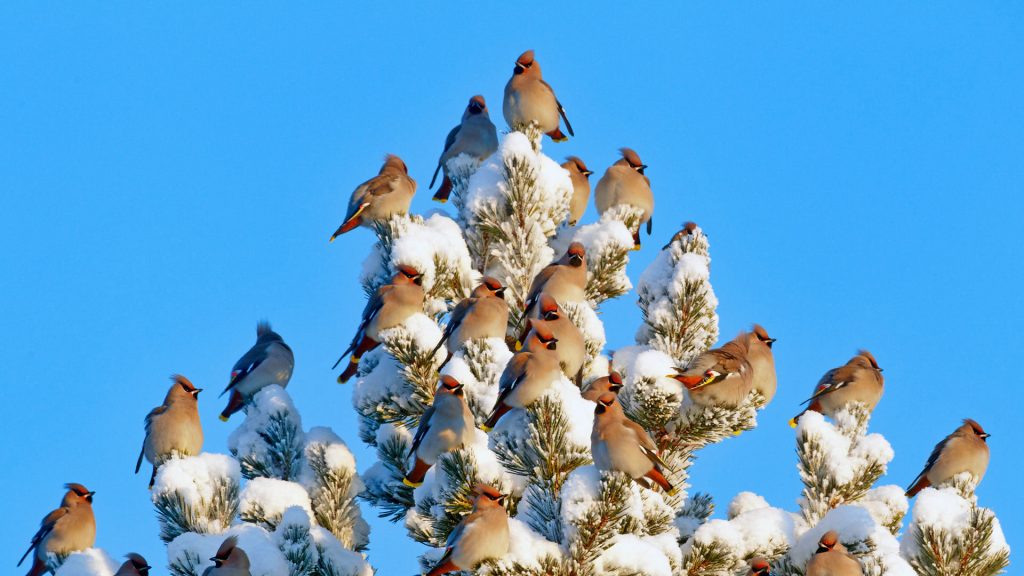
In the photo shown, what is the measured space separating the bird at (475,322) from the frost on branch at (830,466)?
1257 millimetres

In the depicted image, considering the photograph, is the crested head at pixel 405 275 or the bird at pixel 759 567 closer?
the bird at pixel 759 567

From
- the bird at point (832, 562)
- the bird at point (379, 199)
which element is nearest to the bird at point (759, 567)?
the bird at point (832, 562)

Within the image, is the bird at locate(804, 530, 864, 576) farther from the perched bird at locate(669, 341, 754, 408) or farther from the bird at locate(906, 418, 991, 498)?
the bird at locate(906, 418, 991, 498)

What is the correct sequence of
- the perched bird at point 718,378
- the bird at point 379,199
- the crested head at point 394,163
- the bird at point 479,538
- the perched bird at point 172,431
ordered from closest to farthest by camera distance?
1. the bird at point 479,538
2. the perched bird at point 718,378
3. the bird at point 379,199
4. the perched bird at point 172,431
5. the crested head at point 394,163

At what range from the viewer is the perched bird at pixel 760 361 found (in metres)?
5.34

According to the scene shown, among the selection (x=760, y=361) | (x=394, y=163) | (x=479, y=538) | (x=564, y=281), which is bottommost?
(x=479, y=538)

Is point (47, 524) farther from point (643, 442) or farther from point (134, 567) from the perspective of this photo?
point (643, 442)

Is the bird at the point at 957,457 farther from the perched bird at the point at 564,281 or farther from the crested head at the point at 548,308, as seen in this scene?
the crested head at the point at 548,308

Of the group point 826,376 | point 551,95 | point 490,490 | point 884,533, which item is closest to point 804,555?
point 884,533

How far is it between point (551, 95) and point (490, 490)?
104 inches

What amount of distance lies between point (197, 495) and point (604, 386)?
1.45 m

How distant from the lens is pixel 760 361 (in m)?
5.48

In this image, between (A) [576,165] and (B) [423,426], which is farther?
(A) [576,165]

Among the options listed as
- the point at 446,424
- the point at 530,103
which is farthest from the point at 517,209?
the point at 446,424
